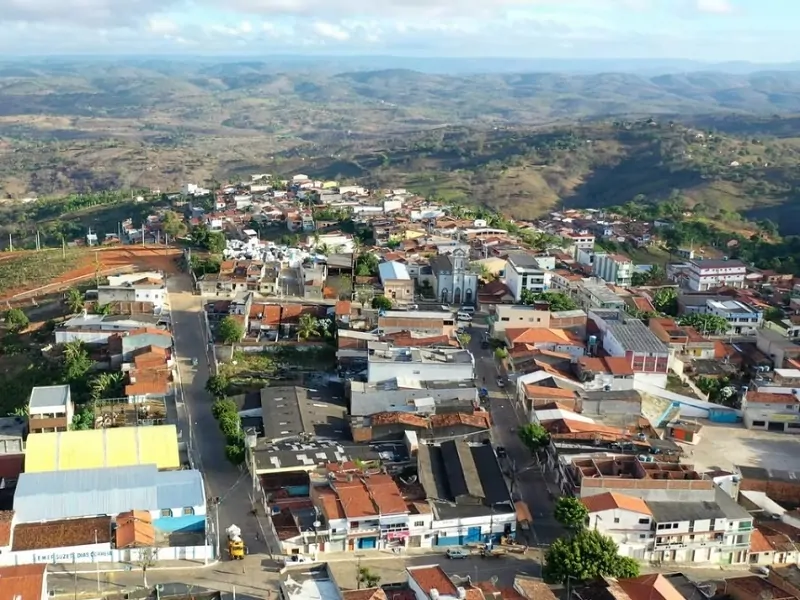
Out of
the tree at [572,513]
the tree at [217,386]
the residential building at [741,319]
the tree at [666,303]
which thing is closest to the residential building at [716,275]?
the tree at [666,303]

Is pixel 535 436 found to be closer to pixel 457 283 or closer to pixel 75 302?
pixel 457 283

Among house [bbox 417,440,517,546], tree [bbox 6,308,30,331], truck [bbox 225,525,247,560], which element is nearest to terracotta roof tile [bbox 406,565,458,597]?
house [bbox 417,440,517,546]

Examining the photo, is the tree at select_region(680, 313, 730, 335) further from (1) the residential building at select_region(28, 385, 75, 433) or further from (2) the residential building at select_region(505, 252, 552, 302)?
(1) the residential building at select_region(28, 385, 75, 433)

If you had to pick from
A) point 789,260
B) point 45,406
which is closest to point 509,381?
point 45,406

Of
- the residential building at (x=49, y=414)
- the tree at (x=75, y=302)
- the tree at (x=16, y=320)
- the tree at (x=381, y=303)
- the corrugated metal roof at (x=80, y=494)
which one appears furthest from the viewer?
the tree at (x=381, y=303)

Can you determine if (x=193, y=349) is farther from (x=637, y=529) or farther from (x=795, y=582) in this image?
(x=795, y=582)

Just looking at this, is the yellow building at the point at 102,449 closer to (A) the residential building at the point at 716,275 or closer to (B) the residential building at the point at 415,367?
(B) the residential building at the point at 415,367
